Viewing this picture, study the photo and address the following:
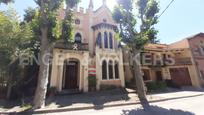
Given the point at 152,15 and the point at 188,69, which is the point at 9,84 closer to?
the point at 152,15

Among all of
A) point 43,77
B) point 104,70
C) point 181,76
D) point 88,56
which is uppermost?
point 88,56

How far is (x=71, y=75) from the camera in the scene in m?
16.4

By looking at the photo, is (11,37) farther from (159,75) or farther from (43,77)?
(159,75)

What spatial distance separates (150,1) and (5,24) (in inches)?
505

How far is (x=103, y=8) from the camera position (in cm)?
2086

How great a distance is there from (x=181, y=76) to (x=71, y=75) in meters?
18.6

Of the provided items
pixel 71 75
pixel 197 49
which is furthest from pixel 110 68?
pixel 197 49

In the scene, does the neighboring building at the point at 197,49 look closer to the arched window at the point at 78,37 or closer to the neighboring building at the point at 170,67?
the neighboring building at the point at 170,67

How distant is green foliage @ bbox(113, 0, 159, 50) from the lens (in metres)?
13.4

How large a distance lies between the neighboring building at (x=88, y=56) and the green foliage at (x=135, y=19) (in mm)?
3884

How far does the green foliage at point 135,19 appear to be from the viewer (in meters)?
13.4

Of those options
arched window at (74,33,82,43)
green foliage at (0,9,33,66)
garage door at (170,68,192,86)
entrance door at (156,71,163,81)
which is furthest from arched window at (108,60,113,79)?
garage door at (170,68,192,86)

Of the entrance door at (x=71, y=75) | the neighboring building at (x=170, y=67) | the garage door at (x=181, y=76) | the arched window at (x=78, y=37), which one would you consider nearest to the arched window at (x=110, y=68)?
the entrance door at (x=71, y=75)

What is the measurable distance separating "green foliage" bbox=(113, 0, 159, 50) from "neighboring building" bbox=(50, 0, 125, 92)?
12.7 ft
